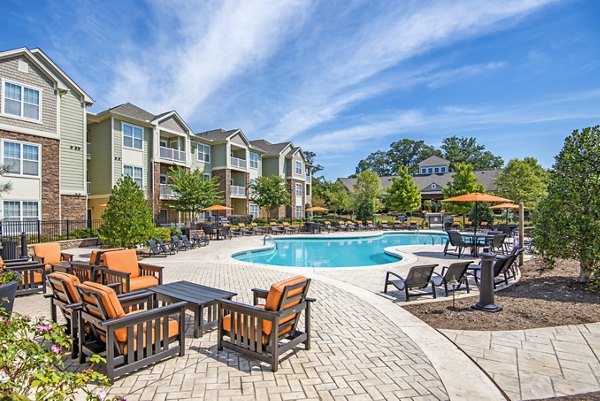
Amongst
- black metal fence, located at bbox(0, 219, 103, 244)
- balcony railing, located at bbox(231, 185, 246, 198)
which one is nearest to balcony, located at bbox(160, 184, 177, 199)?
balcony railing, located at bbox(231, 185, 246, 198)

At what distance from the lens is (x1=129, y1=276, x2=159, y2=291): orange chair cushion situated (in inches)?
245

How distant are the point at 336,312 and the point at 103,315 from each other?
409cm

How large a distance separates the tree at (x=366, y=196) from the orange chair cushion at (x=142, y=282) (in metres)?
31.5

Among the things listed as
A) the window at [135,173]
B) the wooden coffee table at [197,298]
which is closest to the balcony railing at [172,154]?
the window at [135,173]

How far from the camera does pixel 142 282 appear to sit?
6.44 meters

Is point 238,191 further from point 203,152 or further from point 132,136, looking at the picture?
point 132,136

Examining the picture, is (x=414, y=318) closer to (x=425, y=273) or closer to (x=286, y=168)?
(x=425, y=273)

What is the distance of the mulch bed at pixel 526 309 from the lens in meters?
5.49

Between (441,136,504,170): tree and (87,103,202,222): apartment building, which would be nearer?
A: (87,103,202,222): apartment building

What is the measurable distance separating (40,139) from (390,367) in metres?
21.6

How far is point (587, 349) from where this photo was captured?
4.49 m

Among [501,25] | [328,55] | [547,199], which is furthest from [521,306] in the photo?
[328,55]

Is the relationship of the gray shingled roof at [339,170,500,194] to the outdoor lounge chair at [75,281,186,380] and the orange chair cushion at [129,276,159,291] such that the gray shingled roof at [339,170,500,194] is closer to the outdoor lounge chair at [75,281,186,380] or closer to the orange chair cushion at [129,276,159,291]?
the orange chair cushion at [129,276,159,291]

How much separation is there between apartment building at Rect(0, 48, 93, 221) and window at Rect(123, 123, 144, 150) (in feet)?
11.0
